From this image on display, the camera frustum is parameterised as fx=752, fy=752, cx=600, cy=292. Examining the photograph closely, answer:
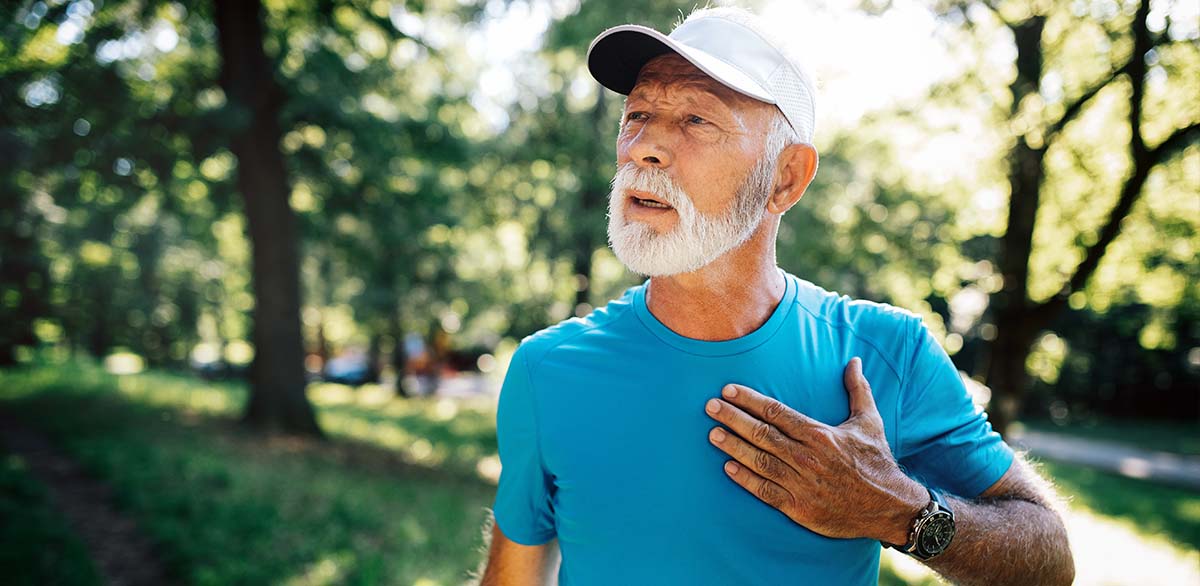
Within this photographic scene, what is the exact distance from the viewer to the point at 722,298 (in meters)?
1.87

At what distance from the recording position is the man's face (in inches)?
70.7

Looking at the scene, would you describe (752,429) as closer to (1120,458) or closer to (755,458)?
(755,458)

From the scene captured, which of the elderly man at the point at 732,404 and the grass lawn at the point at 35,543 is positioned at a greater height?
the elderly man at the point at 732,404

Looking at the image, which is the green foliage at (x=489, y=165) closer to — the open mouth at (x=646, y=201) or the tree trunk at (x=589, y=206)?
the tree trunk at (x=589, y=206)

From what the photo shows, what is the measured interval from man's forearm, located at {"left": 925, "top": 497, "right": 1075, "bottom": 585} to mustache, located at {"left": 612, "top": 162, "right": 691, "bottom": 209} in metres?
0.94

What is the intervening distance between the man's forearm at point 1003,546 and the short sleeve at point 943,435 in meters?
0.08

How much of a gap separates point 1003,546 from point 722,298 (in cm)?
86

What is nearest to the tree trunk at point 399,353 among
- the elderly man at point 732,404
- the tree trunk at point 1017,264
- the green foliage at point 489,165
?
the green foliage at point 489,165

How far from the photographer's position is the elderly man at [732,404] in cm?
165

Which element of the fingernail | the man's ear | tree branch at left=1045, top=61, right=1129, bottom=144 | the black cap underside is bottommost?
the fingernail

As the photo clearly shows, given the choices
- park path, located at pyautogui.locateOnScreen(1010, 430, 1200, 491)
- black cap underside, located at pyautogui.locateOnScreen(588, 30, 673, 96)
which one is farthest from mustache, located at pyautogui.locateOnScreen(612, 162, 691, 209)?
park path, located at pyautogui.locateOnScreen(1010, 430, 1200, 491)

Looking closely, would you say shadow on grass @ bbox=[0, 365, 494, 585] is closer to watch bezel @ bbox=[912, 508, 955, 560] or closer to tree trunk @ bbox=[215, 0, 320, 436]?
tree trunk @ bbox=[215, 0, 320, 436]

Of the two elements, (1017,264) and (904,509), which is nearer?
(904,509)

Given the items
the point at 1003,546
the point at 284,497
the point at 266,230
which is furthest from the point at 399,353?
the point at 1003,546
